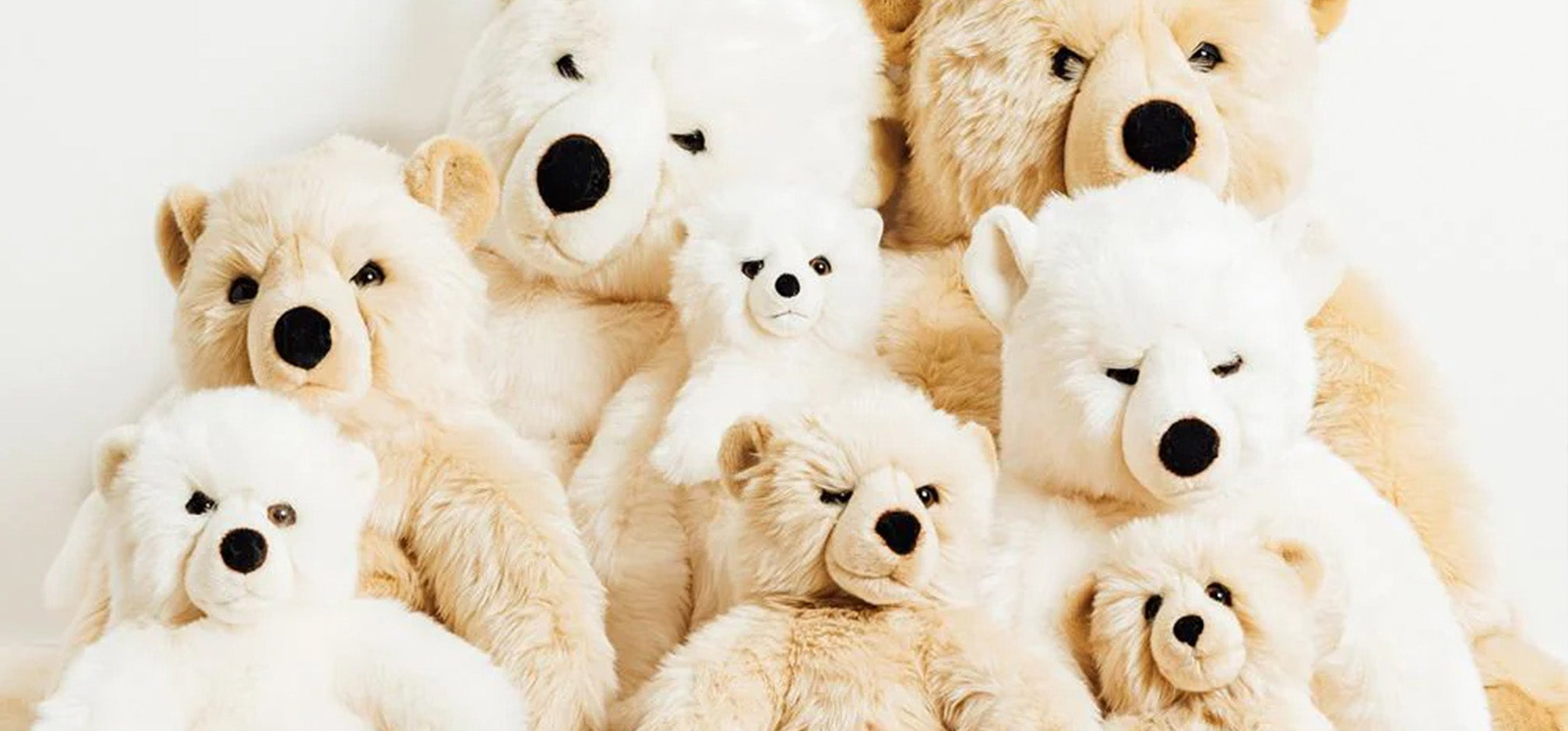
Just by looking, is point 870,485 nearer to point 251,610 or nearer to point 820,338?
point 820,338

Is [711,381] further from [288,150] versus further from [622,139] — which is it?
[288,150]

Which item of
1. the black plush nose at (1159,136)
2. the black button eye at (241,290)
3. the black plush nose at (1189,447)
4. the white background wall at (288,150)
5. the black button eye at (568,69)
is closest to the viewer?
the black plush nose at (1189,447)

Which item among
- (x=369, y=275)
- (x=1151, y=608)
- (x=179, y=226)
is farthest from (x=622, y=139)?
(x=1151, y=608)

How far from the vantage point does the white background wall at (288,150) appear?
200 cm

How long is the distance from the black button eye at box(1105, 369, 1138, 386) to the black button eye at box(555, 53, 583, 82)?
58 centimetres

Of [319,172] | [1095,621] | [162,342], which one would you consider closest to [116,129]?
[162,342]

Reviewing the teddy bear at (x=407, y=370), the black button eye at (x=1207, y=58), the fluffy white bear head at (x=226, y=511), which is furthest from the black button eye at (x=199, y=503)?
the black button eye at (x=1207, y=58)

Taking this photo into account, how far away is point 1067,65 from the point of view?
164 cm

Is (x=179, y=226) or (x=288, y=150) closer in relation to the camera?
(x=179, y=226)

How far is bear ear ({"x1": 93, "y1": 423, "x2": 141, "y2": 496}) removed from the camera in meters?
1.30

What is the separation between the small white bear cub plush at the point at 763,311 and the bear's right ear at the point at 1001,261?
14cm

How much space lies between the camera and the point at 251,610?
124cm

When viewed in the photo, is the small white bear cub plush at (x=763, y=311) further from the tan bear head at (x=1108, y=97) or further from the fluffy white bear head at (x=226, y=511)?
the fluffy white bear head at (x=226, y=511)

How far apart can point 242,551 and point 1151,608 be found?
0.64 metres
